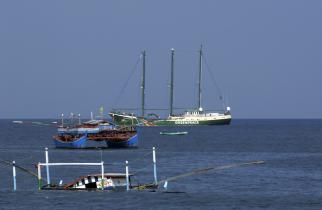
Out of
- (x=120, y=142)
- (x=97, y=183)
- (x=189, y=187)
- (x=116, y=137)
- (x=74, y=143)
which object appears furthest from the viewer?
(x=120, y=142)

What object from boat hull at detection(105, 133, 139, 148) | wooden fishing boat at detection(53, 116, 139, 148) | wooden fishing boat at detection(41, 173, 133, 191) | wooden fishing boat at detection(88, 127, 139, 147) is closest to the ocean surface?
wooden fishing boat at detection(41, 173, 133, 191)

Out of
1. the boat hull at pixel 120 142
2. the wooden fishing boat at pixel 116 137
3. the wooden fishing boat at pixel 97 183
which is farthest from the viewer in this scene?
the boat hull at pixel 120 142

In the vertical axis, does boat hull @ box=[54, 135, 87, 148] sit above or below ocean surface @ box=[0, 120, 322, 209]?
above

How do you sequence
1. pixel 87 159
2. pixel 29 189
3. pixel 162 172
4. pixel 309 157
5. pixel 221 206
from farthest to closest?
pixel 309 157 → pixel 87 159 → pixel 162 172 → pixel 29 189 → pixel 221 206

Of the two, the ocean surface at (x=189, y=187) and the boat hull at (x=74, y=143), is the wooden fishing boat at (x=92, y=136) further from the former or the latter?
the ocean surface at (x=189, y=187)

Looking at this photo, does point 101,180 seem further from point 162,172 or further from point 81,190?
point 162,172

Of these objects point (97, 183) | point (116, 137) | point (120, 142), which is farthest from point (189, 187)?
point (120, 142)

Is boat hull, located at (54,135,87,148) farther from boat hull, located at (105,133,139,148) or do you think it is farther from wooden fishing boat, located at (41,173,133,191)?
wooden fishing boat, located at (41,173,133,191)

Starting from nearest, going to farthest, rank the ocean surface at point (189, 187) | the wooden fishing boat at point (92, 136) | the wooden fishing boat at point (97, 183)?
the ocean surface at point (189, 187), the wooden fishing boat at point (97, 183), the wooden fishing boat at point (92, 136)

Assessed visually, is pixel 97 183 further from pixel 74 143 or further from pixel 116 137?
pixel 74 143

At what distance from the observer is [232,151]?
494ft

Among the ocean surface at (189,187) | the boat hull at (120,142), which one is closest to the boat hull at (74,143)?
the boat hull at (120,142)

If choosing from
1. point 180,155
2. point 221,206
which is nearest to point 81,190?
point 221,206

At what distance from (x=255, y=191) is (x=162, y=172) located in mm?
20820
